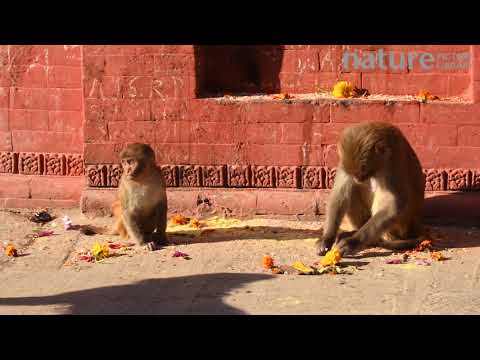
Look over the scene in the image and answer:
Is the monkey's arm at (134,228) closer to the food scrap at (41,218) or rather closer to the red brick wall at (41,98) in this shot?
the food scrap at (41,218)

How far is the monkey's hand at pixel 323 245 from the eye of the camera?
8680 mm

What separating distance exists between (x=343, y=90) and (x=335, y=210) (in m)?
1.72

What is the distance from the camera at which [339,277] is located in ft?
26.1

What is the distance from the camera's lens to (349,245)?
8.46m

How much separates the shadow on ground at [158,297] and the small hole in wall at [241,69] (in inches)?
118

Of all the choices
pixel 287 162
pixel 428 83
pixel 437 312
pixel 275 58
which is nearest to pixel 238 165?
pixel 287 162

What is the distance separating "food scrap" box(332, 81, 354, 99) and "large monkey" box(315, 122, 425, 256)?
52.5 inches

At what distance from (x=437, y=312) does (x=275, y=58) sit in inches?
173

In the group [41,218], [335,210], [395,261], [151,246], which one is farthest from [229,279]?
[41,218]

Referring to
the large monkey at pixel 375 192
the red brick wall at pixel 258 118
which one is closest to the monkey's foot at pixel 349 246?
the large monkey at pixel 375 192

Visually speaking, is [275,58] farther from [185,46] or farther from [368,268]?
[368,268]

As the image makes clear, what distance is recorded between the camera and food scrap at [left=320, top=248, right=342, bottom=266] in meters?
8.26

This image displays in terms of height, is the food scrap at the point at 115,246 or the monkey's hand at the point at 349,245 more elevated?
the monkey's hand at the point at 349,245

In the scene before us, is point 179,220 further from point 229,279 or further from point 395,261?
point 395,261
